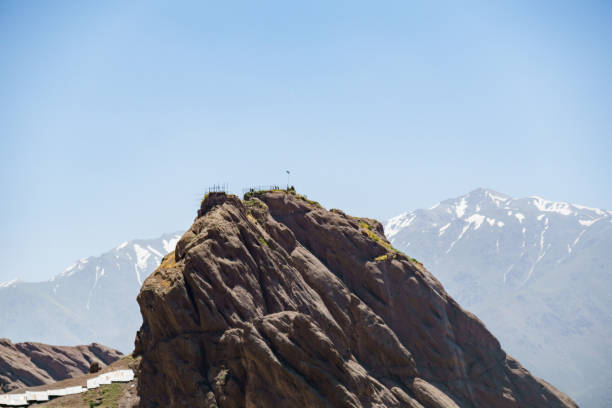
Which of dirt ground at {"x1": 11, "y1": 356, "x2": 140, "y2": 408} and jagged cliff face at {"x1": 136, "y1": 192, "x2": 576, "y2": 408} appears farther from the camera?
dirt ground at {"x1": 11, "y1": 356, "x2": 140, "y2": 408}

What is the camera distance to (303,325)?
6969 cm

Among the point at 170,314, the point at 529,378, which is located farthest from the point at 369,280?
the point at 170,314

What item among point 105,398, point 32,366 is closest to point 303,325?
point 105,398

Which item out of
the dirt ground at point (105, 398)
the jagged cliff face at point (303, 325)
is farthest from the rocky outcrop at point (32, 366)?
the jagged cliff face at point (303, 325)

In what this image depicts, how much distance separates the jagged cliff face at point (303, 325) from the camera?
221ft

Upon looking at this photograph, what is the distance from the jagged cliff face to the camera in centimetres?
6744

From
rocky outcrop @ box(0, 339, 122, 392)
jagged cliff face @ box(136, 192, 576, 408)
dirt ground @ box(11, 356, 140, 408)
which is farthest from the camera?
rocky outcrop @ box(0, 339, 122, 392)

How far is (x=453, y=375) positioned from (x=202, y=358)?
40.5 metres

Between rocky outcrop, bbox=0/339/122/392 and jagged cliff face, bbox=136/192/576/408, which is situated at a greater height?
rocky outcrop, bbox=0/339/122/392

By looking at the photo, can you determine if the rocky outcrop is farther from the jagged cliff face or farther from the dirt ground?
the jagged cliff face

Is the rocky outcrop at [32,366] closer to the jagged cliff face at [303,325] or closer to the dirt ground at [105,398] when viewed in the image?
the dirt ground at [105,398]

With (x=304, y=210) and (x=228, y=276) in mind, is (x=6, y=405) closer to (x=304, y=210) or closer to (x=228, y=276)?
(x=228, y=276)

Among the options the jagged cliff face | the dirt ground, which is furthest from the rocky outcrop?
the jagged cliff face

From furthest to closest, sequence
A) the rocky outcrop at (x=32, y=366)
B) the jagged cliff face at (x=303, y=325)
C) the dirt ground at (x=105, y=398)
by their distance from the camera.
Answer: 1. the rocky outcrop at (x=32, y=366)
2. the dirt ground at (x=105, y=398)
3. the jagged cliff face at (x=303, y=325)
